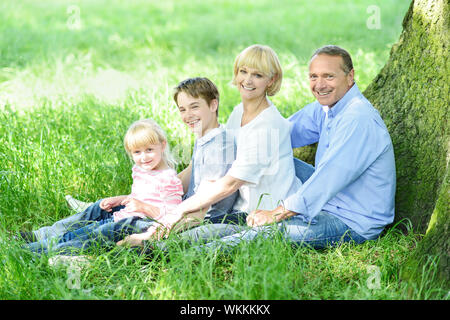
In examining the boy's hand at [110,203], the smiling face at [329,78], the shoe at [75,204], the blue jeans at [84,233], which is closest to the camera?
the blue jeans at [84,233]

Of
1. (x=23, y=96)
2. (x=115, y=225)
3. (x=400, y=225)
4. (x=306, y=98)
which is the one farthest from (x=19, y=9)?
(x=400, y=225)

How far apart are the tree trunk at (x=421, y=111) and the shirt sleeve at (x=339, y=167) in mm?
526

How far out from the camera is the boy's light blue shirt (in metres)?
3.29

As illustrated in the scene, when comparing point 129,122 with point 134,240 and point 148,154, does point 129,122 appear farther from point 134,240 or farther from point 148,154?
point 134,240

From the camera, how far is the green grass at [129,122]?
291 centimetres

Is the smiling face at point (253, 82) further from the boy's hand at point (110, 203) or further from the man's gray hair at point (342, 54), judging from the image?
the boy's hand at point (110, 203)

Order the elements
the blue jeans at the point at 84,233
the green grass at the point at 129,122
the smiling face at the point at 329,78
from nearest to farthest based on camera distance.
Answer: the green grass at the point at 129,122, the blue jeans at the point at 84,233, the smiling face at the point at 329,78

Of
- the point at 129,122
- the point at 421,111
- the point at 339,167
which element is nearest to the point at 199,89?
the point at 339,167

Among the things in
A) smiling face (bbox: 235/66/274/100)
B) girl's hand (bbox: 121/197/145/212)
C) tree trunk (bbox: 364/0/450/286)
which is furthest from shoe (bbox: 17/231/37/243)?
tree trunk (bbox: 364/0/450/286)

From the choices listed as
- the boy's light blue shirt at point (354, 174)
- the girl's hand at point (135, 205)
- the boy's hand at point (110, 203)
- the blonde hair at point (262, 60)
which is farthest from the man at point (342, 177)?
the boy's hand at point (110, 203)

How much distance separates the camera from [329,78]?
3508mm

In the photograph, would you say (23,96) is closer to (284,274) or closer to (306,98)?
(306,98)

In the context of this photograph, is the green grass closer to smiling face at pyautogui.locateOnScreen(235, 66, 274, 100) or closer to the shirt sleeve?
the shirt sleeve

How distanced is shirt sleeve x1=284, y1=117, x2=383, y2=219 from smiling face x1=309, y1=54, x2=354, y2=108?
28 cm
